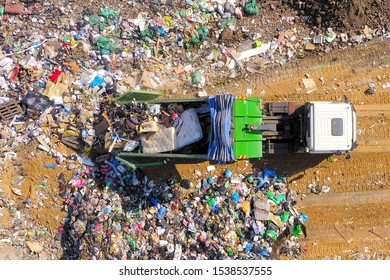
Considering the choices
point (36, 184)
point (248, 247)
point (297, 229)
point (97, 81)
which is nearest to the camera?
point (248, 247)

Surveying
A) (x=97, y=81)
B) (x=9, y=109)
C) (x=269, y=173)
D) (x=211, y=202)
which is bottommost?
(x=211, y=202)

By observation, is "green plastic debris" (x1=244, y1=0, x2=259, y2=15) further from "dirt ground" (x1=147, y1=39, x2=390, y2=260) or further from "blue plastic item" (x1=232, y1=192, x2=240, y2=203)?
"blue plastic item" (x1=232, y1=192, x2=240, y2=203)

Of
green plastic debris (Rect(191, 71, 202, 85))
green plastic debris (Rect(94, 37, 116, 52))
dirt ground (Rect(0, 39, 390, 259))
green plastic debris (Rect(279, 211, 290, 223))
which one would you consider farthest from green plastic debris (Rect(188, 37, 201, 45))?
green plastic debris (Rect(279, 211, 290, 223))

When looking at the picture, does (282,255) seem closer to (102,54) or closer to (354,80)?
(354,80)

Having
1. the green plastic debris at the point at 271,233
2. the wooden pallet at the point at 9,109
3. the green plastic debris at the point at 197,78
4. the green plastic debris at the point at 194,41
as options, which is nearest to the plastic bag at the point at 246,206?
A: the green plastic debris at the point at 271,233

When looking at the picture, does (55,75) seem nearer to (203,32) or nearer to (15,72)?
(15,72)

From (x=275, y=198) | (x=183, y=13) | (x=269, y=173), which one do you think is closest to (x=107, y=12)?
(x=183, y=13)

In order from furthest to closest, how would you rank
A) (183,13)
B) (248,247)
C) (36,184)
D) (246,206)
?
(36,184), (183,13), (246,206), (248,247)
